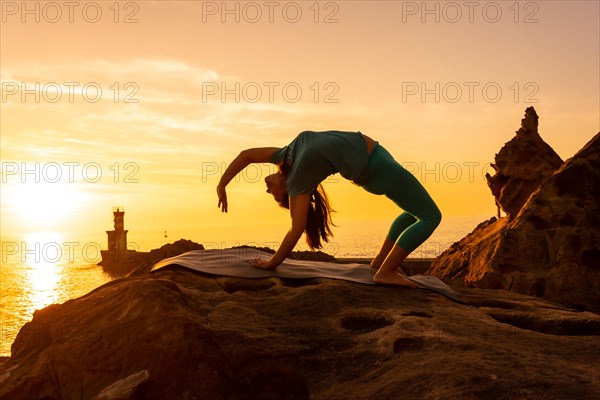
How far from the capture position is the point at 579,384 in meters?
2.68

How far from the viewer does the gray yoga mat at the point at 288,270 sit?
5051 mm

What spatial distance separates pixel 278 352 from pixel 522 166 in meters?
9.23

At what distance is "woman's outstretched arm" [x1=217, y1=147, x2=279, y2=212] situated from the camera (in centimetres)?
525

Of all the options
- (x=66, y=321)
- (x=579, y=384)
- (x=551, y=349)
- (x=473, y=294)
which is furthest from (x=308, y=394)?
(x=473, y=294)

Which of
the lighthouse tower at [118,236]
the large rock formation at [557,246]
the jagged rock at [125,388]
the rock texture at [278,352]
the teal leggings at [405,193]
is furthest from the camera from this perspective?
the lighthouse tower at [118,236]

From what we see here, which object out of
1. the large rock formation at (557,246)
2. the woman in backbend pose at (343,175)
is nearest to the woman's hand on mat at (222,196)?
the woman in backbend pose at (343,175)

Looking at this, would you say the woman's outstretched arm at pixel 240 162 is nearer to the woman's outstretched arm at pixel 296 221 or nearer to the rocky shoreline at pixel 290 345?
the woman's outstretched arm at pixel 296 221

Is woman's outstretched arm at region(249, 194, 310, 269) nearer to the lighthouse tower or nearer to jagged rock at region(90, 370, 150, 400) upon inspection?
jagged rock at region(90, 370, 150, 400)

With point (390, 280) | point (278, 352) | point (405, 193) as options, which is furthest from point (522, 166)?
point (278, 352)

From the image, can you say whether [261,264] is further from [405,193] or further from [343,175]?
[405,193]

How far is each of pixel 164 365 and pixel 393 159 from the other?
2.87 m

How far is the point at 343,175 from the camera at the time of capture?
5027 mm

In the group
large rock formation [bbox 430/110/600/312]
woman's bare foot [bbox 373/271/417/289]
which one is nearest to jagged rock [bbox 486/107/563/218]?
large rock formation [bbox 430/110/600/312]

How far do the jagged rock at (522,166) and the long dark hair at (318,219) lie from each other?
6569 mm
